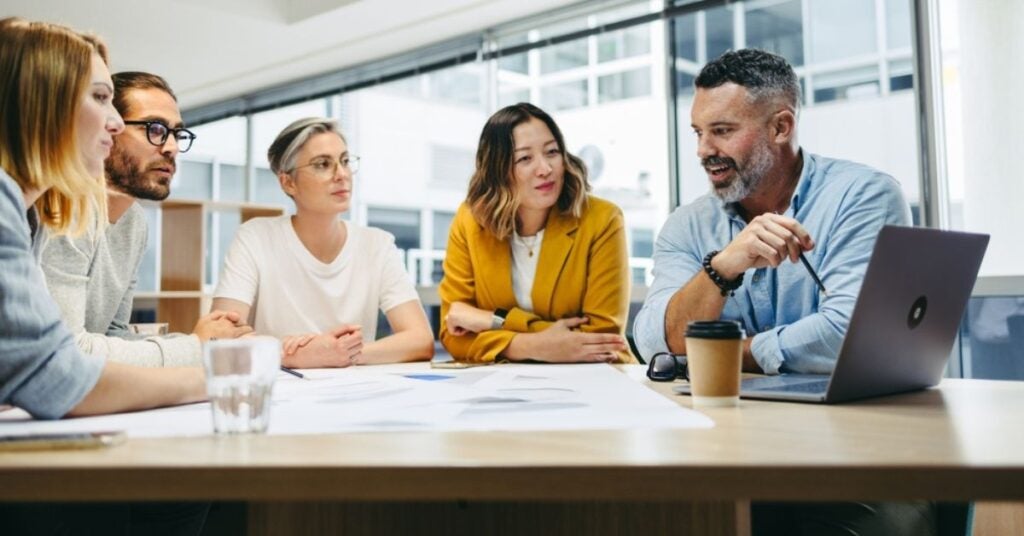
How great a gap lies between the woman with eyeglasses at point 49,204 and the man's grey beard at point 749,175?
1.25m

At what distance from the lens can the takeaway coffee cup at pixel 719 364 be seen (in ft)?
3.45

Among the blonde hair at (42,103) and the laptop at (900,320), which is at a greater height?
the blonde hair at (42,103)

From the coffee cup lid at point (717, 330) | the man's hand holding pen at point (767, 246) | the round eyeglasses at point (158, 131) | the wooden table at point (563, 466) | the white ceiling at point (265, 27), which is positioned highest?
the white ceiling at point (265, 27)

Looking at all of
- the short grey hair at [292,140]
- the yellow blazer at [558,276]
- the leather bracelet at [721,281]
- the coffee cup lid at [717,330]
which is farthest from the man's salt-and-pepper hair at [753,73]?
the short grey hair at [292,140]

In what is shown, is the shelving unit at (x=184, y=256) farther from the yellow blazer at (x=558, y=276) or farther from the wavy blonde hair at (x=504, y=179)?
the yellow blazer at (x=558, y=276)

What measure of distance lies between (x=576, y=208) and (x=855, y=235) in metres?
0.90

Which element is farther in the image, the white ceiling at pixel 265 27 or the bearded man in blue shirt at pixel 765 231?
the white ceiling at pixel 265 27

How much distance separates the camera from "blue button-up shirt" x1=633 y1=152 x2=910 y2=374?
1.47m

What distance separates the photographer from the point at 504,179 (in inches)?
97.1

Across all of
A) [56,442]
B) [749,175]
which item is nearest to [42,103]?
[56,442]

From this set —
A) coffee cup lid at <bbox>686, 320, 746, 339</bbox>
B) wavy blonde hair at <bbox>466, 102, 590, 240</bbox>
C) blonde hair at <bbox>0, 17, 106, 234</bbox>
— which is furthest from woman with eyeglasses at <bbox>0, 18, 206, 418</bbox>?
wavy blonde hair at <bbox>466, 102, 590, 240</bbox>

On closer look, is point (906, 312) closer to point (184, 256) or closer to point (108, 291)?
point (108, 291)

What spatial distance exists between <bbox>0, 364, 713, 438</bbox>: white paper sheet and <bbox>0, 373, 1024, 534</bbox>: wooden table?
0.06 meters

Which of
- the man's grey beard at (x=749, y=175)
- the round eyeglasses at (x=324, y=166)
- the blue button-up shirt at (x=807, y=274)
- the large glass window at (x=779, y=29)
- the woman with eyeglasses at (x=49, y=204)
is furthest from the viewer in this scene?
the large glass window at (x=779, y=29)
